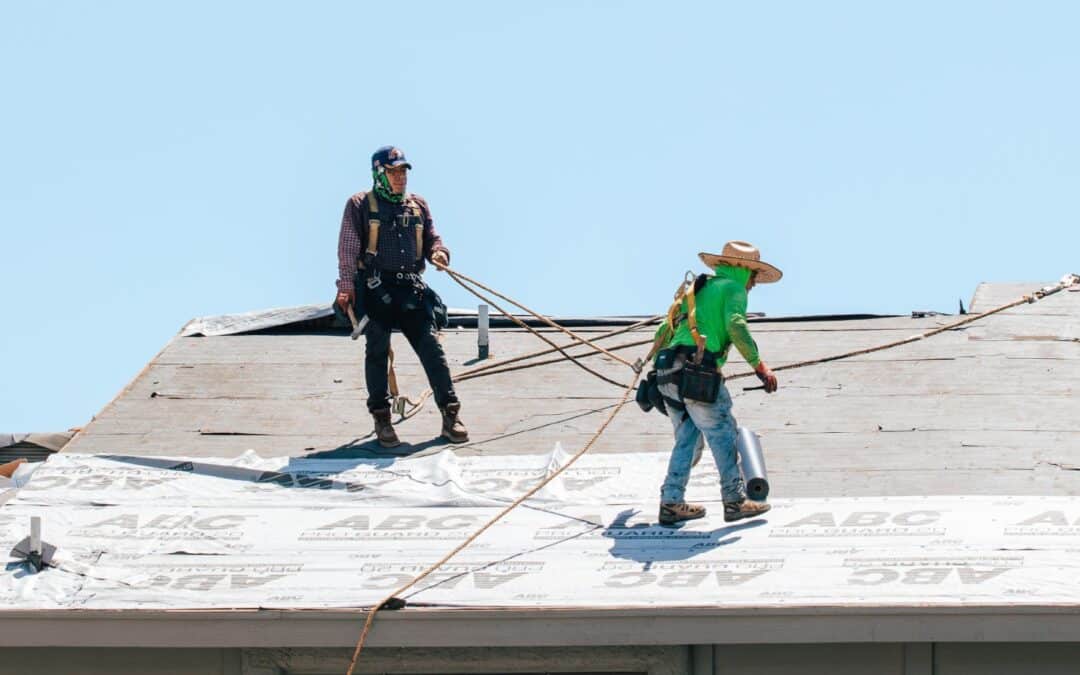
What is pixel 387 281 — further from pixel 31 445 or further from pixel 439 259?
pixel 31 445

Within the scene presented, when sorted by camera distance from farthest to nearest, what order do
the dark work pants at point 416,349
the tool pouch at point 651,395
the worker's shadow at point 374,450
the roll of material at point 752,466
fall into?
1. the dark work pants at point 416,349
2. the worker's shadow at point 374,450
3. the tool pouch at point 651,395
4. the roll of material at point 752,466

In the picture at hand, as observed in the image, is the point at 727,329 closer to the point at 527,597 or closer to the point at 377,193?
the point at 527,597

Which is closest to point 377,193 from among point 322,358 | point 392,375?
point 392,375

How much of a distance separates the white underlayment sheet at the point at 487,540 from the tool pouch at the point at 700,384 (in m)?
0.66

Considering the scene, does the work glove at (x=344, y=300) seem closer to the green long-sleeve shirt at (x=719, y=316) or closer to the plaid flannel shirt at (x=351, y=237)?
the plaid flannel shirt at (x=351, y=237)

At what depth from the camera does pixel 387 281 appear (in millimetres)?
11492

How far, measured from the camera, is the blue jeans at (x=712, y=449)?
31.8 feet

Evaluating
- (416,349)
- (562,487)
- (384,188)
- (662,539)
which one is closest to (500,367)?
(416,349)

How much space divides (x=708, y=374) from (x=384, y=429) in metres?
2.59

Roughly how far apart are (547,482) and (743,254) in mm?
1712

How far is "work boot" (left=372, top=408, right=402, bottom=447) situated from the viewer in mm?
11406

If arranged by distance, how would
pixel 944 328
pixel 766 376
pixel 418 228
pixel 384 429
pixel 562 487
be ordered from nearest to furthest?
1. pixel 766 376
2. pixel 562 487
3. pixel 384 429
4. pixel 418 228
5. pixel 944 328

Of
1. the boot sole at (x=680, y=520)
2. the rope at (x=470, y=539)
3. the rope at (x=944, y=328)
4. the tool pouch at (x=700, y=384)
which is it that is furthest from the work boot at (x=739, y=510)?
the rope at (x=944, y=328)

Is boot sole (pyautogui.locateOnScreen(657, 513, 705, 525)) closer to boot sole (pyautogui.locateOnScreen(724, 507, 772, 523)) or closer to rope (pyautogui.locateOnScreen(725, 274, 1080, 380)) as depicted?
boot sole (pyautogui.locateOnScreen(724, 507, 772, 523))
